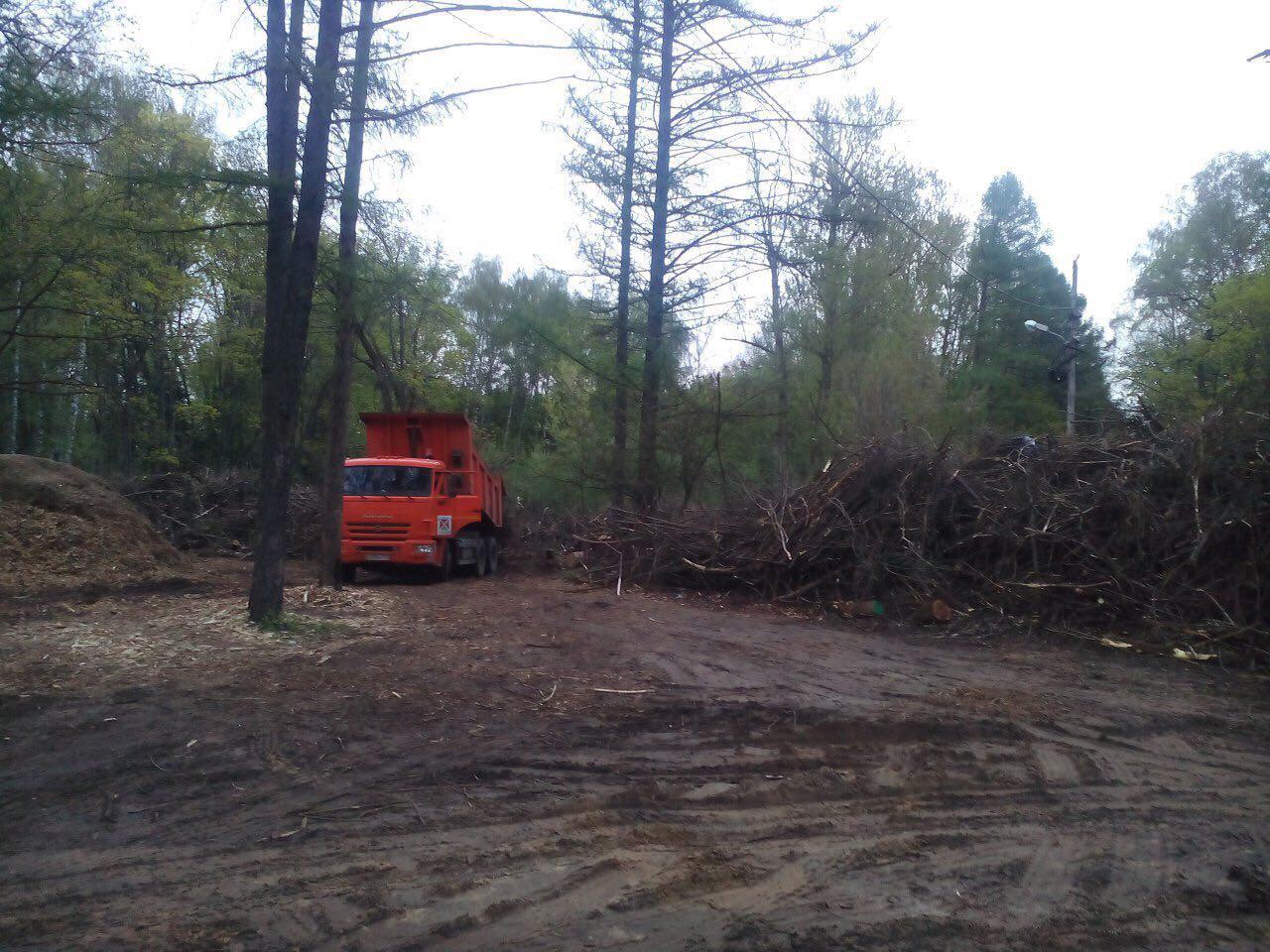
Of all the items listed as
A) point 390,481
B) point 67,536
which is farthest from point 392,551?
point 67,536

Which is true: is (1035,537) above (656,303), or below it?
below

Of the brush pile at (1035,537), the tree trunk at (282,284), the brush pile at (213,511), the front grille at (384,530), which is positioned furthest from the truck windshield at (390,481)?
the tree trunk at (282,284)

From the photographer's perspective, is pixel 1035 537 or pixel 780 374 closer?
pixel 1035 537

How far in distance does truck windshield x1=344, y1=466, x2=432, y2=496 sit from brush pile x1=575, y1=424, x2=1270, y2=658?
14.2 feet

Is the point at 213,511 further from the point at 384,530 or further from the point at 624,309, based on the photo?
the point at 624,309

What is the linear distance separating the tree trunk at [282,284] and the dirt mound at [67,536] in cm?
588

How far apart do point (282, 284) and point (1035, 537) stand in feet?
33.0

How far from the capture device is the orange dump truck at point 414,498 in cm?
1573

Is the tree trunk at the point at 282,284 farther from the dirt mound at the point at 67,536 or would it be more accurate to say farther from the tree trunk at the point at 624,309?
the tree trunk at the point at 624,309

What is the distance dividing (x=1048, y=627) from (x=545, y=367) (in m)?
15.2

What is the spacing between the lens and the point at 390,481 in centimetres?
1616

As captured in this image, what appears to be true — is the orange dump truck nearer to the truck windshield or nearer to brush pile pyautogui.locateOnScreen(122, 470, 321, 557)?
the truck windshield

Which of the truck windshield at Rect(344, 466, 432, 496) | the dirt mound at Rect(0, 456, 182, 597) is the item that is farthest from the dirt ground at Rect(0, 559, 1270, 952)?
the truck windshield at Rect(344, 466, 432, 496)

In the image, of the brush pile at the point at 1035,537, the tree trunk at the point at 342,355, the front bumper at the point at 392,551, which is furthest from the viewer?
the front bumper at the point at 392,551
